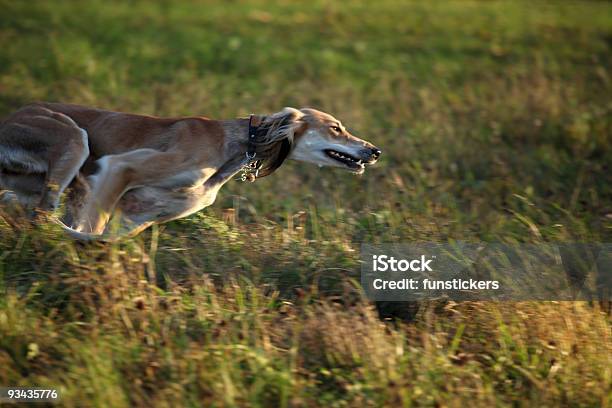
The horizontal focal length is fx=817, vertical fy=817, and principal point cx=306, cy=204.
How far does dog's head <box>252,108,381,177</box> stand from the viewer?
591cm

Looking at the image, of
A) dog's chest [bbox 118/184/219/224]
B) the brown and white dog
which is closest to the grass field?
dog's chest [bbox 118/184/219/224]

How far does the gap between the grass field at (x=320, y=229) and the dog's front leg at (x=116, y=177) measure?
12.5 inches

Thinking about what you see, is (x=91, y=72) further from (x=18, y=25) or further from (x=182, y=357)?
(x=182, y=357)

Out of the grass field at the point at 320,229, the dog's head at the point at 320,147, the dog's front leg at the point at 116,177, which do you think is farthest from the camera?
the dog's head at the point at 320,147

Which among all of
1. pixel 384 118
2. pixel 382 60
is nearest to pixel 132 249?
pixel 384 118

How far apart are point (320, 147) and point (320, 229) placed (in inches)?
24.4

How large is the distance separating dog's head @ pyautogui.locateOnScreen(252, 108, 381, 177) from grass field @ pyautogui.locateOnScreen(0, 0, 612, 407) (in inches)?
17.2

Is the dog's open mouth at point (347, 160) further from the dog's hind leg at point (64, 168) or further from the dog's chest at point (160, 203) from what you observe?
the dog's hind leg at point (64, 168)

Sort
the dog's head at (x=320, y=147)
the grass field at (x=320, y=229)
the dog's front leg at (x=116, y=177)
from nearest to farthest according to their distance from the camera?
the grass field at (x=320, y=229), the dog's front leg at (x=116, y=177), the dog's head at (x=320, y=147)

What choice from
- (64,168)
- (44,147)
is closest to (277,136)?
(64,168)

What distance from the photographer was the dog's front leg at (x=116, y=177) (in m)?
5.49

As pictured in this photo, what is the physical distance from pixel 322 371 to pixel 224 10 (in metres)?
12.3

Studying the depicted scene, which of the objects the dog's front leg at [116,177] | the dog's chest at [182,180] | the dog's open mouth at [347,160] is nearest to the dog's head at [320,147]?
the dog's open mouth at [347,160]

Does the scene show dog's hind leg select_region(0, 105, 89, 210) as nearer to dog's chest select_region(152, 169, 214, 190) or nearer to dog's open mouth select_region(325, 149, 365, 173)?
dog's chest select_region(152, 169, 214, 190)
